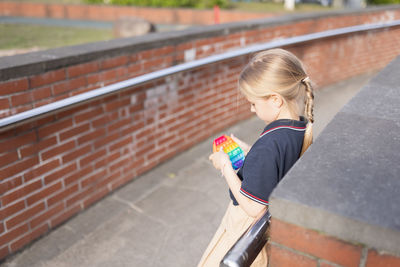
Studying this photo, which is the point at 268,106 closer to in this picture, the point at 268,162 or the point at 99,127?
the point at 268,162

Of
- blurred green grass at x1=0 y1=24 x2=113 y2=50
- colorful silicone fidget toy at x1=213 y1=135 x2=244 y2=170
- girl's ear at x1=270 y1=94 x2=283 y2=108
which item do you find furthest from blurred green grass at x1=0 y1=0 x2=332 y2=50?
girl's ear at x1=270 y1=94 x2=283 y2=108

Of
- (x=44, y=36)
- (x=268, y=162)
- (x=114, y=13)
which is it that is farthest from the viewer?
(x=114, y=13)

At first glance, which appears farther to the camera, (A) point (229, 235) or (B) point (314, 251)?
(A) point (229, 235)

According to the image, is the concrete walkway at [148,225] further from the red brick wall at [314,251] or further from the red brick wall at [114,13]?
the red brick wall at [114,13]

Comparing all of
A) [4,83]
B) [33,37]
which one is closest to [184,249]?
[4,83]

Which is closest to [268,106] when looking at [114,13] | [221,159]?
[221,159]

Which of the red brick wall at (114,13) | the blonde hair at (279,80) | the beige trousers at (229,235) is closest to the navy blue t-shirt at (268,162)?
the blonde hair at (279,80)

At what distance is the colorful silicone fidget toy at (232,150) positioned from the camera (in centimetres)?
181

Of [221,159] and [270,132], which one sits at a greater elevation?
[270,132]

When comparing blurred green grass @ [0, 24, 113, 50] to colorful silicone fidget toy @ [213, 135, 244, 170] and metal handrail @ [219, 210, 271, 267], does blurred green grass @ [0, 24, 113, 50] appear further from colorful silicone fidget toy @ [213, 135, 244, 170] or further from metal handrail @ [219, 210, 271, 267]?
metal handrail @ [219, 210, 271, 267]

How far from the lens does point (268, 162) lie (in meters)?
1.51

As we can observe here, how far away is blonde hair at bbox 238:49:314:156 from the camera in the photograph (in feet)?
5.21

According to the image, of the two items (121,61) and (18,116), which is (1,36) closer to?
(121,61)

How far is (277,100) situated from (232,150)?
0.33m
